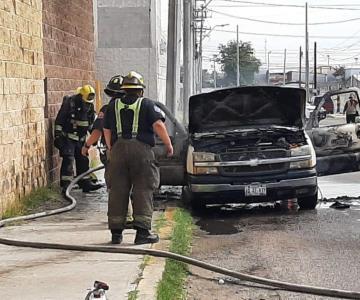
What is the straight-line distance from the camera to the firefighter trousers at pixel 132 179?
8500 millimetres

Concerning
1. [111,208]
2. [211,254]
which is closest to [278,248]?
[211,254]

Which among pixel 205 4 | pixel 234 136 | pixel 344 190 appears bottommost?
pixel 344 190

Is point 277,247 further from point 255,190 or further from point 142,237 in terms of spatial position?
point 255,190

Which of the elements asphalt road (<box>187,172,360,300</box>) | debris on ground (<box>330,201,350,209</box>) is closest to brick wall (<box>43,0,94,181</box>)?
asphalt road (<box>187,172,360,300</box>)

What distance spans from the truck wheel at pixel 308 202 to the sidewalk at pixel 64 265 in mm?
3247

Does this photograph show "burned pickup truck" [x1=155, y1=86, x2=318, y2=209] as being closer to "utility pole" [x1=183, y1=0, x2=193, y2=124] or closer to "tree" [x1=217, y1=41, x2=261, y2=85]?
"utility pole" [x1=183, y1=0, x2=193, y2=124]

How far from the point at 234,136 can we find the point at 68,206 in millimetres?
2692

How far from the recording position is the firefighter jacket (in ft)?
42.7

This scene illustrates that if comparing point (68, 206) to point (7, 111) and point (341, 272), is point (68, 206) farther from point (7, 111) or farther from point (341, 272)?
point (341, 272)

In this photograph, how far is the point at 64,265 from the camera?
7.58 m

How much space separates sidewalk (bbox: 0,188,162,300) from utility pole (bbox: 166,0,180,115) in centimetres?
1108

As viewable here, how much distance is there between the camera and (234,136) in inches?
467

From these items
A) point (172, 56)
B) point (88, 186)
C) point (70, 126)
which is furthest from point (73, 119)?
point (172, 56)

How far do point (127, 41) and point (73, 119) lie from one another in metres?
28.1
